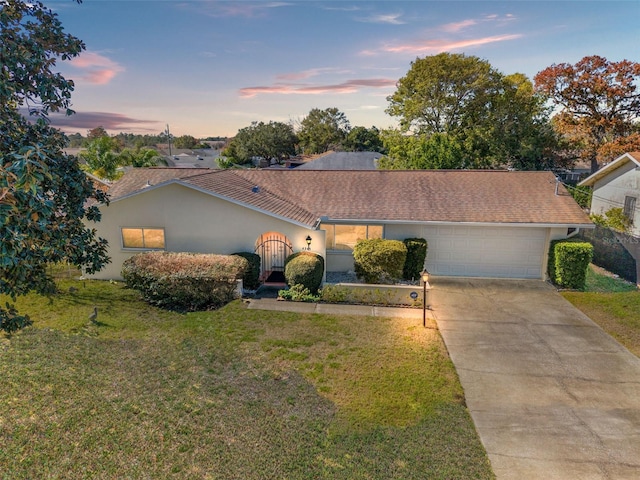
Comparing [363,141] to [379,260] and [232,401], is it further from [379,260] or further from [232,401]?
[232,401]

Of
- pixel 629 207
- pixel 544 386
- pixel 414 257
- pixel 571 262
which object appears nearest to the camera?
pixel 544 386

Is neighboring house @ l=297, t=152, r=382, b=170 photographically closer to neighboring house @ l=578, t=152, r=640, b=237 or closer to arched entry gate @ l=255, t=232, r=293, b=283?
neighboring house @ l=578, t=152, r=640, b=237

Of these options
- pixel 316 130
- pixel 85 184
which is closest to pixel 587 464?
pixel 85 184

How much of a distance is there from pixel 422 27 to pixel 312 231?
12694mm

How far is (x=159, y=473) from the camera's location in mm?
5812

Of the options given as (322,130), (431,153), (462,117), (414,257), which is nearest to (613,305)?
(414,257)

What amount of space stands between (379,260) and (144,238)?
931 cm

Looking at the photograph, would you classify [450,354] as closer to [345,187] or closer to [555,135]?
[345,187]

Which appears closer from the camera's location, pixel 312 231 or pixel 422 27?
pixel 312 231

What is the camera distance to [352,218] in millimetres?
15383

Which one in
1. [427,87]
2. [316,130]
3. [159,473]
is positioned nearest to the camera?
[159,473]

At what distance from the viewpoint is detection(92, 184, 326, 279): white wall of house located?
14070 mm

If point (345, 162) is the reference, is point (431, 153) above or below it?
above

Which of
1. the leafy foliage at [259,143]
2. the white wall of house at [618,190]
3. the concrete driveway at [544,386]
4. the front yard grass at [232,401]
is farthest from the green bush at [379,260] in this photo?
the leafy foliage at [259,143]
